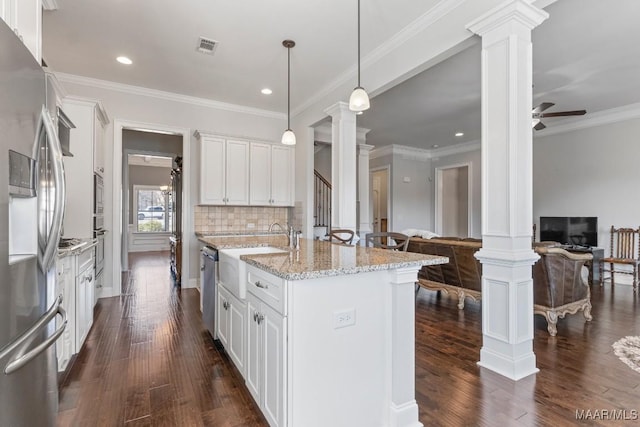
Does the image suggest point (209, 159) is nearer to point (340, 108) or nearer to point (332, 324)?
point (340, 108)

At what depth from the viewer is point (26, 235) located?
1.16 m

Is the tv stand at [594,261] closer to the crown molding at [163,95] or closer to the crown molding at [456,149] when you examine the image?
the crown molding at [456,149]

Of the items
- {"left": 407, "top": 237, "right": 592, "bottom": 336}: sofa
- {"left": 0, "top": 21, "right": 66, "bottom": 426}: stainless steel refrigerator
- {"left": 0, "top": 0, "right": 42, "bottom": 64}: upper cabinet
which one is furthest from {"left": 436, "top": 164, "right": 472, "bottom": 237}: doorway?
{"left": 0, "top": 21, "right": 66, "bottom": 426}: stainless steel refrigerator

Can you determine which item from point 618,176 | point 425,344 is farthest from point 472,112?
point 425,344

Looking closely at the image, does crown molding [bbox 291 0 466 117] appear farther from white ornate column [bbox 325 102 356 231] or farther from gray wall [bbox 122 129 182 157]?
gray wall [bbox 122 129 182 157]

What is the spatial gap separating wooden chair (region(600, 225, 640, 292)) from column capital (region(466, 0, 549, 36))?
4878mm

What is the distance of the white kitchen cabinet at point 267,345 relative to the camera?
4.98 feet

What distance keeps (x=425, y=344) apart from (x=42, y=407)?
8.74 feet

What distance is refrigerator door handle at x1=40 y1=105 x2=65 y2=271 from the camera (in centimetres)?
130

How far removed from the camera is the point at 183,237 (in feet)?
17.2

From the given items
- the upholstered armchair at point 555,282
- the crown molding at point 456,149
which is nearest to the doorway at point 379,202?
the crown molding at point 456,149

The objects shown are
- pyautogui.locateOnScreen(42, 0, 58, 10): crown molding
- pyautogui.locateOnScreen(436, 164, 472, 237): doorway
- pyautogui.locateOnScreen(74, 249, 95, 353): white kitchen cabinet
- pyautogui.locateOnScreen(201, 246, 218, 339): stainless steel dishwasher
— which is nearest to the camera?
pyautogui.locateOnScreen(74, 249, 95, 353): white kitchen cabinet

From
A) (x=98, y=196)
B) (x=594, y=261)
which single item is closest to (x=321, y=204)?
(x=98, y=196)

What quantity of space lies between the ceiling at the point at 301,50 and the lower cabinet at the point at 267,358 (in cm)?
272
